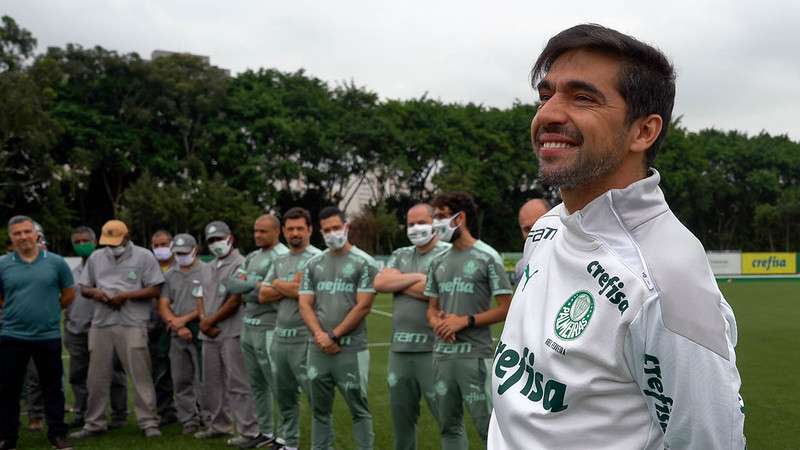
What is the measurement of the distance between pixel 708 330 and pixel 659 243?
0.68ft

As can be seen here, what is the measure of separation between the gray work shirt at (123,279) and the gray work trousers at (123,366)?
0.11 m

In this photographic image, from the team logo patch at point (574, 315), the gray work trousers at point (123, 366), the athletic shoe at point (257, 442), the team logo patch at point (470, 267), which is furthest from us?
the gray work trousers at point (123, 366)

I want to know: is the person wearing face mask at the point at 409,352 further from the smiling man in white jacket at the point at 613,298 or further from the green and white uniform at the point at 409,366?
the smiling man in white jacket at the point at 613,298

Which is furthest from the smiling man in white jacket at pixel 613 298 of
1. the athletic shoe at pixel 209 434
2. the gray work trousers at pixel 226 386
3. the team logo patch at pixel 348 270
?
the athletic shoe at pixel 209 434

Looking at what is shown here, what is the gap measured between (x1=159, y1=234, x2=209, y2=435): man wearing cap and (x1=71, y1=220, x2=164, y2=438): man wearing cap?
0.20 meters

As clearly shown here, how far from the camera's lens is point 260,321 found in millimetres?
8164

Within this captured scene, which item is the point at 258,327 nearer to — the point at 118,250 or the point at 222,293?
the point at 222,293

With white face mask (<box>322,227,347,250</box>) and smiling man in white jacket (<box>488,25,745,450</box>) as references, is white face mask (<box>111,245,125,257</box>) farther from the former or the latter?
smiling man in white jacket (<box>488,25,745,450</box>)

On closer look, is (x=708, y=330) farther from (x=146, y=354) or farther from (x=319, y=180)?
(x=319, y=180)


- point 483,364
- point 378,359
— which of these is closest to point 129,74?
point 378,359

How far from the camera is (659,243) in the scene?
5.21 feet

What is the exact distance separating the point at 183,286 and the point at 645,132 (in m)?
8.16

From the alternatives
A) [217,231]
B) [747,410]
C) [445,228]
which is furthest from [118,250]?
[747,410]

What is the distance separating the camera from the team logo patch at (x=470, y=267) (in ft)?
20.1
